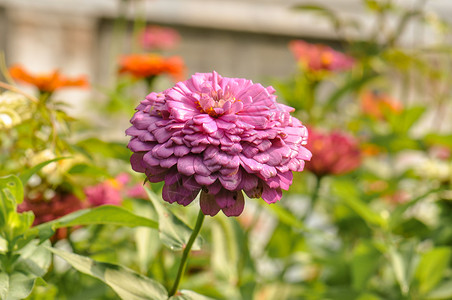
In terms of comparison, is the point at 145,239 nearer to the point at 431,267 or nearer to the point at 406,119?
the point at 431,267

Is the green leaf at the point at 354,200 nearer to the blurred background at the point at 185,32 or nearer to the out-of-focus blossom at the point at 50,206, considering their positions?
the out-of-focus blossom at the point at 50,206

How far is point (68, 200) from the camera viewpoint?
52 centimetres

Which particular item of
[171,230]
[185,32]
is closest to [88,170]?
[171,230]

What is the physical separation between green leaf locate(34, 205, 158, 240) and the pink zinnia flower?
0.21 feet

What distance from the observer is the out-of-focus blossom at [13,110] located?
0.46 meters

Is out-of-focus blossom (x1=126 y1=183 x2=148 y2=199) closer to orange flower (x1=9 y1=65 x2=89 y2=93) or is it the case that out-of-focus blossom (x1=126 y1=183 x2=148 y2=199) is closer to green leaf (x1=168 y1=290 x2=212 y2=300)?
orange flower (x1=9 y1=65 x2=89 y2=93)

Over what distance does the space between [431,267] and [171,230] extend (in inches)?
15.2

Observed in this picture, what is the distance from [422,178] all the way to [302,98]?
235 millimetres

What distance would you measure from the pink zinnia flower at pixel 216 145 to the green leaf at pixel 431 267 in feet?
1.17

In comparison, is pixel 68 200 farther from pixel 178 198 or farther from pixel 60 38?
pixel 60 38

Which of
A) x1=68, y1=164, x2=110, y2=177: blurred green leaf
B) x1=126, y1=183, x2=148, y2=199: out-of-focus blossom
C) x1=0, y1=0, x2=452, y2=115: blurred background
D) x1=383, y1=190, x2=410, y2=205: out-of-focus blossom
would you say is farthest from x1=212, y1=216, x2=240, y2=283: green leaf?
x1=0, y1=0, x2=452, y2=115: blurred background

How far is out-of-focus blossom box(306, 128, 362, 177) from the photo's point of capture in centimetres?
75

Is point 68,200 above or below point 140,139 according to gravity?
below

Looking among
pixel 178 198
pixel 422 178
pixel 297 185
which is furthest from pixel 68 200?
Answer: pixel 422 178
